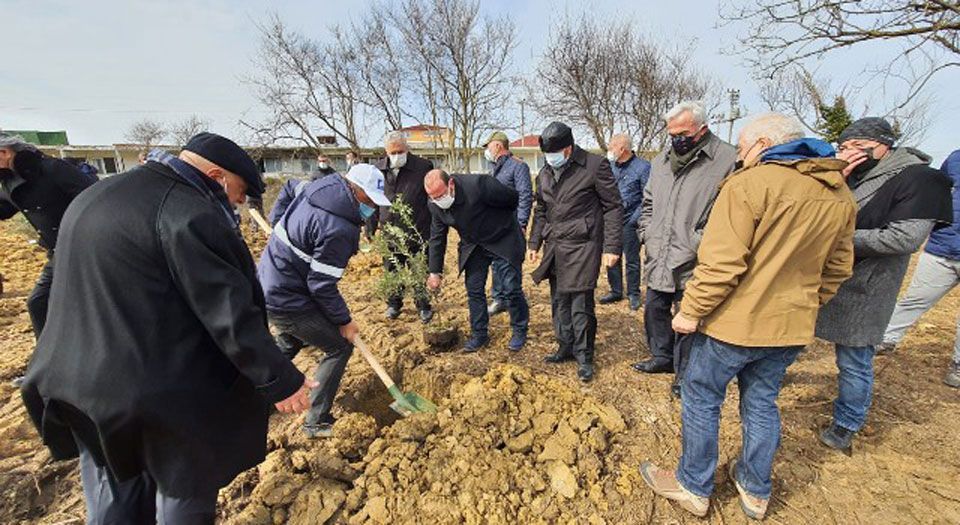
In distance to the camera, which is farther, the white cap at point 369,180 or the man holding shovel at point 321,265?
the white cap at point 369,180

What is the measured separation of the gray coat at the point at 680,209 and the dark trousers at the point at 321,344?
7.14 feet

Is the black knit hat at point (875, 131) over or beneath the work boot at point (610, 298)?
over

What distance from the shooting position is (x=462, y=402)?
9.46 feet

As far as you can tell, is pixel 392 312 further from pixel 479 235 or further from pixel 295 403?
pixel 295 403

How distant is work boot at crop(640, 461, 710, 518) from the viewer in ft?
6.98

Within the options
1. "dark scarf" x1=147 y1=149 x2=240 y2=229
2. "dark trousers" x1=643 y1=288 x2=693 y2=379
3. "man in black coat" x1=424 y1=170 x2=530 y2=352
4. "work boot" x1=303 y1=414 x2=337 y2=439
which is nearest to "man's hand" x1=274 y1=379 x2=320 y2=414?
"dark scarf" x1=147 y1=149 x2=240 y2=229

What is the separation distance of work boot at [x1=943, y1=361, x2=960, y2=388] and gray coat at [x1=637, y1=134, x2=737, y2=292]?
2309 mm

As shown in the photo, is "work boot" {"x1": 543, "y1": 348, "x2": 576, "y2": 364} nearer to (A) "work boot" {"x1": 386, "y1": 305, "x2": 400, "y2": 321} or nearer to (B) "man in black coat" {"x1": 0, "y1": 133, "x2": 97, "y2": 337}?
(A) "work boot" {"x1": 386, "y1": 305, "x2": 400, "y2": 321}

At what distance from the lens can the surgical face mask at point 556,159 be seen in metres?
3.26

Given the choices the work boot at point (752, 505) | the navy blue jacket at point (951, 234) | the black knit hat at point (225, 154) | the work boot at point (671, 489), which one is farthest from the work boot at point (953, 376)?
the black knit hat at point (225, 154)

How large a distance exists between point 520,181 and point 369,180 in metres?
2.54

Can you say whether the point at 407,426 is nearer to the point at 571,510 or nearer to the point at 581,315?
the point at 571,510

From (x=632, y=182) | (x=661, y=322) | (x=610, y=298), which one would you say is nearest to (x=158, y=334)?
(x=661, y=322)

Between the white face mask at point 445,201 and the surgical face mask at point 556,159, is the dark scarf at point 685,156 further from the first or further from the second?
the white face mask at point 445,201
